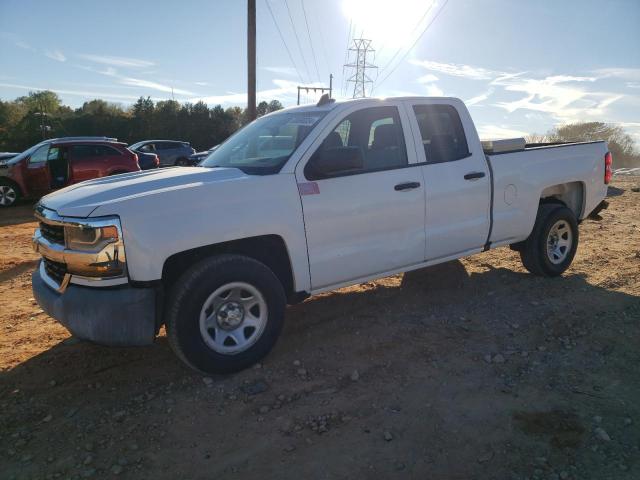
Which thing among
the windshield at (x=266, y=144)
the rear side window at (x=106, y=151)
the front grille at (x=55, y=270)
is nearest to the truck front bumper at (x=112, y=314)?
the front grille at (x=55, y=270)

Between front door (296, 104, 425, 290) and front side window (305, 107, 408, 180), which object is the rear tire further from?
front side window (305, 107, 408, 180)

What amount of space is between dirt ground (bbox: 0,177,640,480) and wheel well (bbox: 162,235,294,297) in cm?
68

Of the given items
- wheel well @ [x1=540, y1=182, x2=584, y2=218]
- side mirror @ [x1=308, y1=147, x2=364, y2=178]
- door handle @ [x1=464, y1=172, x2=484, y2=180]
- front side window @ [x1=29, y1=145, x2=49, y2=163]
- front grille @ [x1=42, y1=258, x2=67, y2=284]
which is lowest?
front grille @ [x1=42, y1=258, x2=67, y2=284]

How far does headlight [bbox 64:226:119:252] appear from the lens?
3.00 meters

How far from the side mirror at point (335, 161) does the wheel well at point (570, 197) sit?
3.04m

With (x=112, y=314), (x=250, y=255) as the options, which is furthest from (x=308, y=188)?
(x=112, y=314)

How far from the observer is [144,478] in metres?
2.50

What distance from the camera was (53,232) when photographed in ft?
11.1

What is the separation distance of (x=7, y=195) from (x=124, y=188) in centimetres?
1160

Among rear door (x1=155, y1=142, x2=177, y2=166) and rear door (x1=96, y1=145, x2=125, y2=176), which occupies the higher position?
rear door (x1=155, y1=142, x2=177, y2=166)

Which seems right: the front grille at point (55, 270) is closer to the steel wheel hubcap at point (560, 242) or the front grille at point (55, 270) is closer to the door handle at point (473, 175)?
the door handle at point (473, 175)

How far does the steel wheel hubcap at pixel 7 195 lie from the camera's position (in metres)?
12.5

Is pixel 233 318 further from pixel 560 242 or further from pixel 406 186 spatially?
pixel 560 242

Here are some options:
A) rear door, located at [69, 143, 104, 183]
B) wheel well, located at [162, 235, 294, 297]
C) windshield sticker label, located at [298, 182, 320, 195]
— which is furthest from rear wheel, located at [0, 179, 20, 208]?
windshield sticker label, located at [298, 182, 320, 195]
